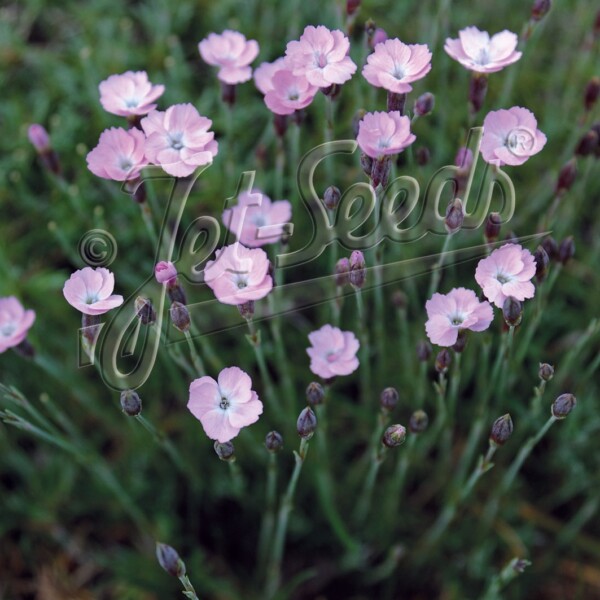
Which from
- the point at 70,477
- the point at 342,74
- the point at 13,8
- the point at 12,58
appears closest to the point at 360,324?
the point at 342,74

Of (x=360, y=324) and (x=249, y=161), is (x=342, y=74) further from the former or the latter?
(x=249, y=161)

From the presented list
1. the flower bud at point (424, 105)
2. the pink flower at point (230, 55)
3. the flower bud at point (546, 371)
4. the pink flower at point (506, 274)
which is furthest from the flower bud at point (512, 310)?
the pink flower at point (230, 55)

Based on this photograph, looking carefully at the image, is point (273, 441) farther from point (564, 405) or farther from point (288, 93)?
point (288, 93)

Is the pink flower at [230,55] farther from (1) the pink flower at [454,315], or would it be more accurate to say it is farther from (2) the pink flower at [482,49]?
(1) the pink flower at [454,315]

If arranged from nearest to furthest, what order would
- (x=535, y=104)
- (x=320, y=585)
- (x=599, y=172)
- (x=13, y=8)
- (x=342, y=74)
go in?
(x=342, y=74) → (x=320, y=585) → (x=599, y=172) → (x=535, y=104) → (x=13, y=8)

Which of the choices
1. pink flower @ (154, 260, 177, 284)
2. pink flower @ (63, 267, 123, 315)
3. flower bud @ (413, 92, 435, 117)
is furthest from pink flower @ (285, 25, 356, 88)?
pink flower @ (63, 267, 123, 315)

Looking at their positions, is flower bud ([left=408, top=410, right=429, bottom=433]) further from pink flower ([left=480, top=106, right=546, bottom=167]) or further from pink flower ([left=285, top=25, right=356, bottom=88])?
pink flower ([left=285, top=25, right=356, bottom=88])
